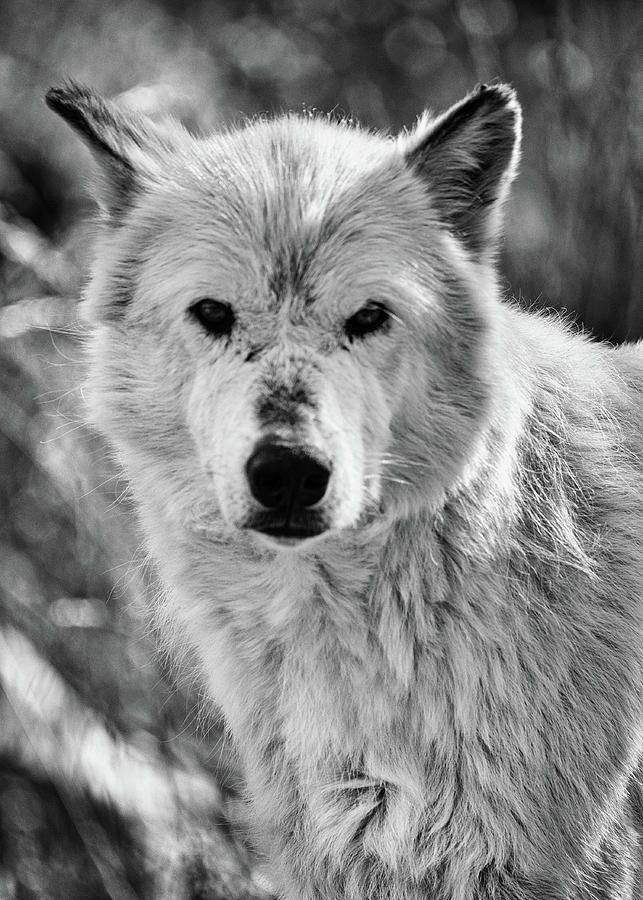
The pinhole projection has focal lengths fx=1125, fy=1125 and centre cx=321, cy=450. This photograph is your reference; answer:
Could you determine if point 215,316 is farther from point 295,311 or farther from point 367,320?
point 367,320

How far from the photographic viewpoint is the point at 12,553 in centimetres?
637

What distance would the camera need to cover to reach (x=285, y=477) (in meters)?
2.75

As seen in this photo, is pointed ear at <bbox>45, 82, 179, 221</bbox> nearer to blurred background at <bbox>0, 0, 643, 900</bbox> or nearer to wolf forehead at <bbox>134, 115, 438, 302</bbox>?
wolf forehead at <bbox>134, 115, 438, 302</bbox>

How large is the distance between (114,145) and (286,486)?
1.31m

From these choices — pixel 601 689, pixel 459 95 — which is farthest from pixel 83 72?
pixel 601 689

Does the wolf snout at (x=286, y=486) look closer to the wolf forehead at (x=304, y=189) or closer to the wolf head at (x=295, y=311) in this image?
the wolf head at (x=295, y=311)

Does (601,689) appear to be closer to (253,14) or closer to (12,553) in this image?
(12,553)

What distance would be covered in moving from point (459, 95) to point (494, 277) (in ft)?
27.7

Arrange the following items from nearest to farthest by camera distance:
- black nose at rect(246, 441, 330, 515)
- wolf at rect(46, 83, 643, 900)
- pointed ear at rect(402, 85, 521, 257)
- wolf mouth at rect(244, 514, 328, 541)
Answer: black nose at rect(246, 441, 330, 515) → wolf mouth at rect(244, 514, 328, 541) → wolf at rect(46, 83, 643, 900) → pointed ear at rect(402, 85, 521, 257)

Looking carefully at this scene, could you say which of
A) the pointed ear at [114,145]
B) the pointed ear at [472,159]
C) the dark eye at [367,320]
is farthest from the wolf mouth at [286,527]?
the pointed ear at [114,145]

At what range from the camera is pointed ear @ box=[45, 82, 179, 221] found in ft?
11.0

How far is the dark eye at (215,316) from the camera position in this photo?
10.1ft

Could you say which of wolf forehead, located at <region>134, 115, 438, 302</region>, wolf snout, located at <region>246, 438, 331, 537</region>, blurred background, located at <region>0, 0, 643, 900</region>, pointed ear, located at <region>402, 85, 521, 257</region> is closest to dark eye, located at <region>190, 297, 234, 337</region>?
wolf forehead, located at <region>134, 115, 438, 302</region>

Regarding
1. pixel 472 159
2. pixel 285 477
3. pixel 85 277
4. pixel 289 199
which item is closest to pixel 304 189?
pixel 289 199
